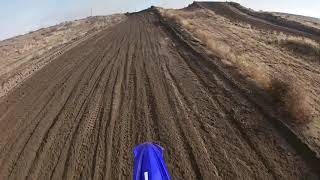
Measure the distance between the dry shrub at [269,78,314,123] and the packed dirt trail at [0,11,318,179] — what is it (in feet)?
2.92

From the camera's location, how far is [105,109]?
1636cm

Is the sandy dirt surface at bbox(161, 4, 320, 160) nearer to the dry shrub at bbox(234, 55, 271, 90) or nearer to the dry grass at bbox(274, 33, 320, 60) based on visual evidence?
the dry shrub at bbox(234, 55, 271, 90)

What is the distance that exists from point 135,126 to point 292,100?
499cm

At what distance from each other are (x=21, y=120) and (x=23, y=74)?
28.1 ft

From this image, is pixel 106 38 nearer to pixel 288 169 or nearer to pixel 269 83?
pixel 269 83

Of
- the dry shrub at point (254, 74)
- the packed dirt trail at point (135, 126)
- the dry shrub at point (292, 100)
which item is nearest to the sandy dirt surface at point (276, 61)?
the dry shrub at point (254, 74)

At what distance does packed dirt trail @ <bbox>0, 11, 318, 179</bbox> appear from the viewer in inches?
464

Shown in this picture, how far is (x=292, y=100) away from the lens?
14.5 meters

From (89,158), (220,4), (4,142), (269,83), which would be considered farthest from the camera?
(220,4)

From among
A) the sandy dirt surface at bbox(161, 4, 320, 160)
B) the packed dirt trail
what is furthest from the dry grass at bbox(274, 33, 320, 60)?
the packed dirt trail

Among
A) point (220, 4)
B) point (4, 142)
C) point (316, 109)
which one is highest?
point (220, 4)

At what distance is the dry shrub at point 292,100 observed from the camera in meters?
13.9

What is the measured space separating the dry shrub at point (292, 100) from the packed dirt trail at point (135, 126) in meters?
0.89

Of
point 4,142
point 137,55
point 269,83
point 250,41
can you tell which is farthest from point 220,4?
point 4,142
